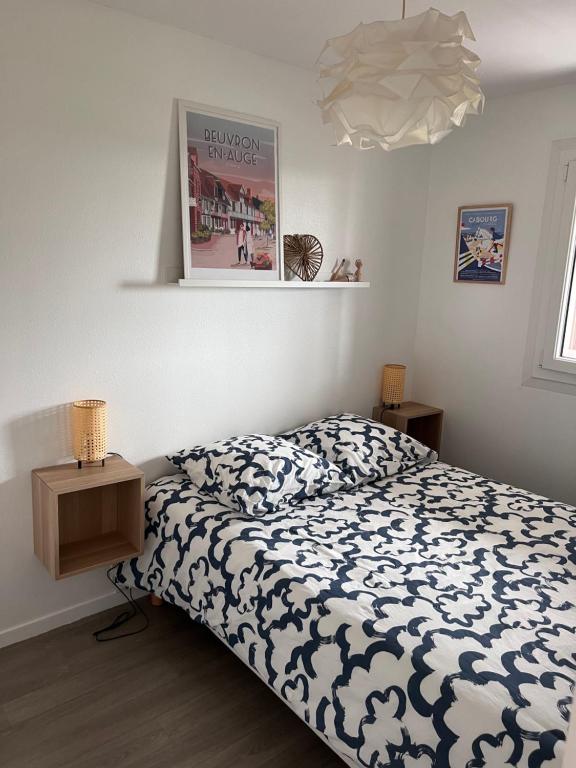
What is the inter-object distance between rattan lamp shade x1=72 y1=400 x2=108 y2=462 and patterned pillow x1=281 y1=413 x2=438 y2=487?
3.34ft


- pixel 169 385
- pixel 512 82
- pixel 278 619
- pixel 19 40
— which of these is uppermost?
pixel 512 82

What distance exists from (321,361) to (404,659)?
193 centimetres

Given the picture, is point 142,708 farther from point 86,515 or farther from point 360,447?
point 360,447

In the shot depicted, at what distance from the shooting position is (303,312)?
129 inches

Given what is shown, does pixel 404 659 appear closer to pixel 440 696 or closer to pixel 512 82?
pixel 440 696

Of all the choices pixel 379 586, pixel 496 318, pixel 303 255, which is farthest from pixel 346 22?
pixel 379 586

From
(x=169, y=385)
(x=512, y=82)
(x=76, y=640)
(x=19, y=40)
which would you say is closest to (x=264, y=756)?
(x=76, y=640)

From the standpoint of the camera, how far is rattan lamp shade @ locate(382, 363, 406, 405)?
368 cm

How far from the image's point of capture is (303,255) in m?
3.16

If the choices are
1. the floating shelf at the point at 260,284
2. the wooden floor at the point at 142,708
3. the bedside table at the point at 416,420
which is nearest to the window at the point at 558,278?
the bedside table at the point at 416,420

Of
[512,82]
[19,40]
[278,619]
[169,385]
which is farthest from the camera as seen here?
[512,82]

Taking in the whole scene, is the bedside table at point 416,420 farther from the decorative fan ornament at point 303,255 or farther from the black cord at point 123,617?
the black cord at point 123,617

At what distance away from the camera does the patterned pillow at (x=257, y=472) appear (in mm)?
2520

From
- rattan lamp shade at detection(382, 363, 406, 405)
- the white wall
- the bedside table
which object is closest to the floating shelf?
rattan lamp shade at detection(382, 363, 406, 405)
